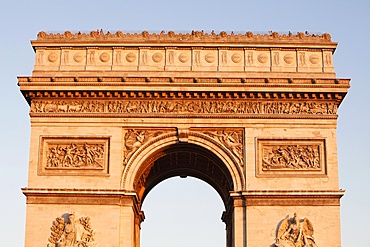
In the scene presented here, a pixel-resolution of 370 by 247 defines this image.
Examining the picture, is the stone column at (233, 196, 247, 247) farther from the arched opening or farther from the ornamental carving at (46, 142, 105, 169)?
the ornamental carving at (46, 142, 105, 169)

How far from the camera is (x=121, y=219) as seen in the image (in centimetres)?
3072

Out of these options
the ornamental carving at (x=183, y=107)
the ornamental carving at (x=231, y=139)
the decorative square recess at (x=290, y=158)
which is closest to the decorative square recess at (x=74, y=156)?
the ornamental carving at (x=183, y=107)

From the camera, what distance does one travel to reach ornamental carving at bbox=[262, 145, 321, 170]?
3116 cm

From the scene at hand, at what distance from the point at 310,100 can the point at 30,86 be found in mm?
11107

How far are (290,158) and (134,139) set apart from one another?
6.18 meters

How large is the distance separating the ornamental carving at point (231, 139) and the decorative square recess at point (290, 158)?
704 mm

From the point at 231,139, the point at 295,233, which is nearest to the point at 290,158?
the point at 231,139

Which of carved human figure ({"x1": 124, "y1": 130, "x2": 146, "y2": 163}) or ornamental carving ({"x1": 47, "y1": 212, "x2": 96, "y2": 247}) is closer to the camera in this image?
ornamental carving ({"x1": 47, "y1": 212, "x2": 96, "y2": 247})

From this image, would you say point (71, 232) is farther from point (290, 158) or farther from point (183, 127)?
point (290, 158)

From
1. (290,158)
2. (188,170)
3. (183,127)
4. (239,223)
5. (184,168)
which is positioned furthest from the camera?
(188,170)

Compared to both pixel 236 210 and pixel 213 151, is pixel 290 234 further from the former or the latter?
pixel 213 151

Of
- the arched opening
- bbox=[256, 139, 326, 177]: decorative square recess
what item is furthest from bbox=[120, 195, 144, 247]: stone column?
bbox=[256, 139, 326, 177]: decorative square recess

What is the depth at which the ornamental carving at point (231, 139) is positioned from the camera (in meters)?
31.4

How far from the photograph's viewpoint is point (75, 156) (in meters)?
31.3
